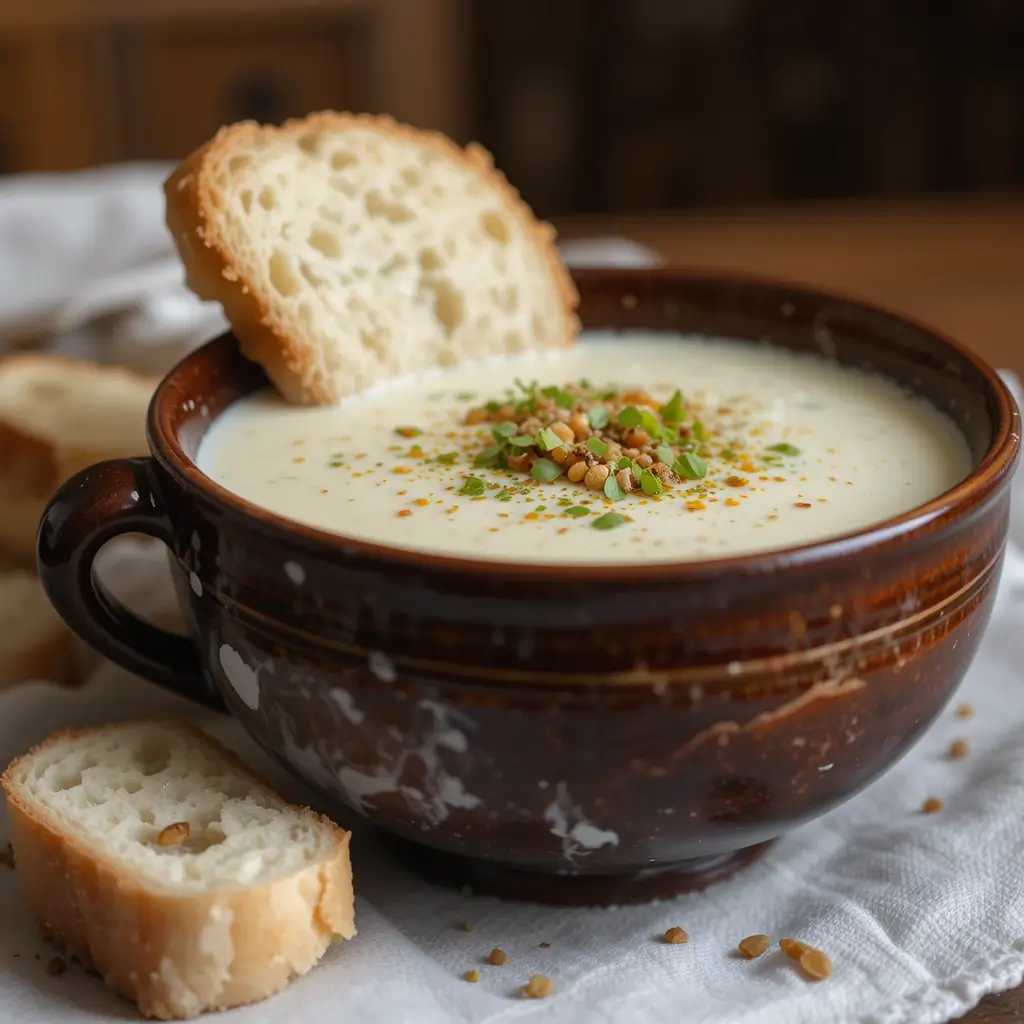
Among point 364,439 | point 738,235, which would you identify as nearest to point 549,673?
point 364,439

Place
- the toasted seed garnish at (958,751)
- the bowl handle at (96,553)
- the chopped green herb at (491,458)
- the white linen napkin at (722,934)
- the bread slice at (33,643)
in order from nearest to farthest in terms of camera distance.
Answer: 1. the white linen napkin at (722,934)
2. the bowl handle at (96,553)
3. the chopped green herb at (491,458)
4. the toasted seed garnish at (958,751)
5. the bread slice at (33,643)

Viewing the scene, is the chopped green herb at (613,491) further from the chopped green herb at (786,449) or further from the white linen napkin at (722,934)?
the white linen napkin at (722,934)

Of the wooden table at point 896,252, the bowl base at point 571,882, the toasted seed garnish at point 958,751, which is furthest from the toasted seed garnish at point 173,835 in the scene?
the wooden table at point 896,252

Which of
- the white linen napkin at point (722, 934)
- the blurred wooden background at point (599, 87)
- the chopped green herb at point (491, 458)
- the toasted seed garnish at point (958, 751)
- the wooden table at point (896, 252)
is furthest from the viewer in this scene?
the blurred wooden background at point (599, 87)

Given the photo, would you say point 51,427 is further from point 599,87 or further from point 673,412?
point 599,87

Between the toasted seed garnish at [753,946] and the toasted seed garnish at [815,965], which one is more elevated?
the toasted seed garnish at [815,965]

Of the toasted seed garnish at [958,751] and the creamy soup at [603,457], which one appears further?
the toasted seed garnish at [958,751]

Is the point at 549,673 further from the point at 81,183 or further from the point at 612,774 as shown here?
the point at 81,183
